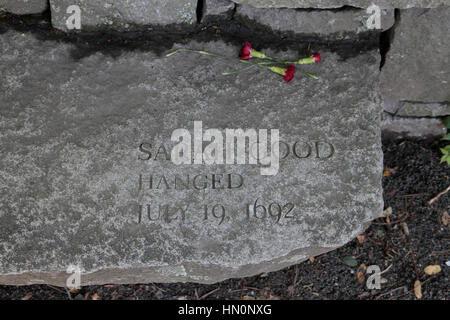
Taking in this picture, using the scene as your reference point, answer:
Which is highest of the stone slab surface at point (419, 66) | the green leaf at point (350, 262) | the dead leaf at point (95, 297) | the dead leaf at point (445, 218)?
the stone slab surface at point (419, 66)

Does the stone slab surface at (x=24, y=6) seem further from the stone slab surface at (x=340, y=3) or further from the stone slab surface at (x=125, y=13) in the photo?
the stone slab surface at (x=340, y=3)

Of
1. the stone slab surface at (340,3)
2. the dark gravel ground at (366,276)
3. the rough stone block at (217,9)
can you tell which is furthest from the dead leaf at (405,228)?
the rough stone block at (217,9)

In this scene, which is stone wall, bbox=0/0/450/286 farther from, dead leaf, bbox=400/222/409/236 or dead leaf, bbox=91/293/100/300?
dead leaf, bbox=400/222/409/236

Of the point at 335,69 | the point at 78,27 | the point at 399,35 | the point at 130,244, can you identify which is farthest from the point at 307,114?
the point at 78,27

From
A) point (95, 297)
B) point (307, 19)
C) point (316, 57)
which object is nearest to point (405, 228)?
point (316, 57)

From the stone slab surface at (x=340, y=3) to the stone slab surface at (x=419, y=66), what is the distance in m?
0.26

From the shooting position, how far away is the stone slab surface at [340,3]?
72.0 inches

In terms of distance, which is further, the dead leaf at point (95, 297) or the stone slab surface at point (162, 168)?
the dead leaf at point (95, 297)

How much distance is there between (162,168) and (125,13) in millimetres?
652

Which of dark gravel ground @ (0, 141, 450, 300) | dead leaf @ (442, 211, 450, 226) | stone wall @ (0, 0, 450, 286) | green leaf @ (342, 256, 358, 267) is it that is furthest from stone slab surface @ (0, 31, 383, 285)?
dead leaf @ (442, 211, 450, 226)

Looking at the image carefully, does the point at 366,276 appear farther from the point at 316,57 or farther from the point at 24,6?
the point at 24,6

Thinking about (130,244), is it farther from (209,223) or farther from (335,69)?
(335,69)

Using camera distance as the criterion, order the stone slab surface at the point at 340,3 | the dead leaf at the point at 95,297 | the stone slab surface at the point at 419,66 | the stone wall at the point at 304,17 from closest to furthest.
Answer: the stone slab surface at the point at 340,3, the stone wall at the point at 304,17, the stone slab surface at the point at 419,66, the dead leaf at the point at 95,297

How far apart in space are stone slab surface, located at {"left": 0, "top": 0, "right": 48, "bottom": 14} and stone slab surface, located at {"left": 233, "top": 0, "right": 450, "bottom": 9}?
31.6 inches
